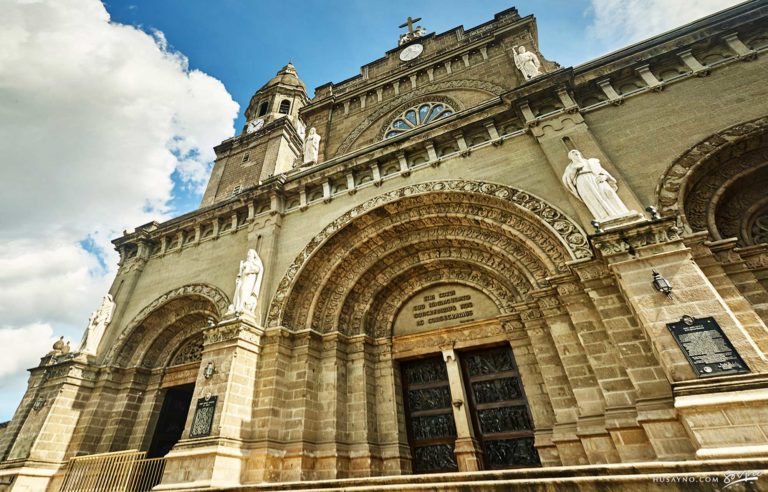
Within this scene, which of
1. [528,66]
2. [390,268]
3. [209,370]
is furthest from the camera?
[528,66]

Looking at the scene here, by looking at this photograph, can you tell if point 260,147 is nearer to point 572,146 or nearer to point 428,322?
point 428,322

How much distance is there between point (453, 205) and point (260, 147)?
15460mm

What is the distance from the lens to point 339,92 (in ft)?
65.0

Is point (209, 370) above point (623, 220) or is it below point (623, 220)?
below

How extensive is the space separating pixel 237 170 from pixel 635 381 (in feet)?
67.7

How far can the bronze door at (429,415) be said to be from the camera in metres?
8.59

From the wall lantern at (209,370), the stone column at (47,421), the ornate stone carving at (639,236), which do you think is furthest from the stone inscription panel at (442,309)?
the stone column at (47,421)

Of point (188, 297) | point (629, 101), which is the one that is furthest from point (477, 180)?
point (188, 297)

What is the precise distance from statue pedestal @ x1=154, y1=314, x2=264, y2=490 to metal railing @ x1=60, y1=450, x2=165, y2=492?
5.60 feet

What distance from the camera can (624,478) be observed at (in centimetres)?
346

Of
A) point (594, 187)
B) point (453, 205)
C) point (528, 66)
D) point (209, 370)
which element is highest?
point (528, 66)

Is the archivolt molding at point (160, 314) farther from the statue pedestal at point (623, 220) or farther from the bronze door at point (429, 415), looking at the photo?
the statue pedestal at point (623, 220)

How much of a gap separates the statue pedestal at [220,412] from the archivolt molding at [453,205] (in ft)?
3.23

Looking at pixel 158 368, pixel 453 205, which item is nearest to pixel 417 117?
pixel 453 205
